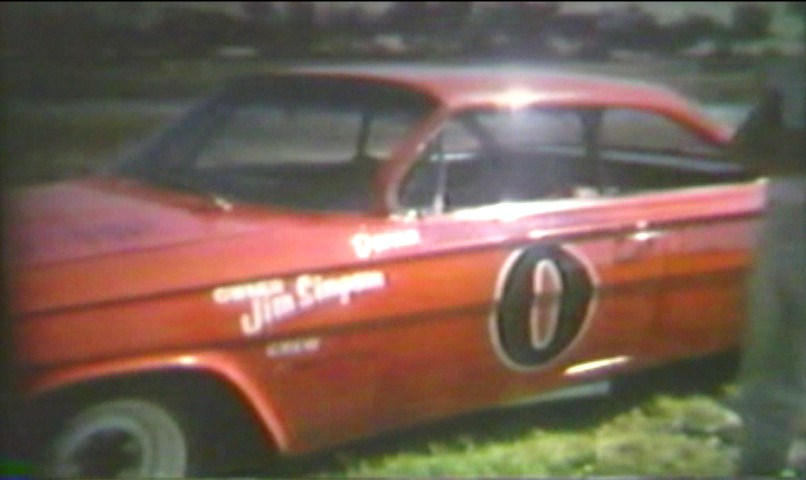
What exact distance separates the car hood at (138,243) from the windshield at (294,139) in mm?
56

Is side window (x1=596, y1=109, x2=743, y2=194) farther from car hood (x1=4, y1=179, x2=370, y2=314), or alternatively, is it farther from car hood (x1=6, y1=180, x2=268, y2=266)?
car hood (x1=6, y1=180, x2=268, y2=266)

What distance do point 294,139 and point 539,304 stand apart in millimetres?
704

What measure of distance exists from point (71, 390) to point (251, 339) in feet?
1.36

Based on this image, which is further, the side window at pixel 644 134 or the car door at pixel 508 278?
the side window at pixel 644 134

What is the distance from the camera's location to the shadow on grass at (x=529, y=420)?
370cm

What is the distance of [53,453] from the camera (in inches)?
138

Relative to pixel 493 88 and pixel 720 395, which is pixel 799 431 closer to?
pixel 720 395

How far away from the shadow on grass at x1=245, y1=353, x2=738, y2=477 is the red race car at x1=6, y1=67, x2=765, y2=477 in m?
0.04

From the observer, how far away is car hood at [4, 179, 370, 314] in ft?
11.2

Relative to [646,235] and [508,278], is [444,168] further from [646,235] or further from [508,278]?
[646,235]

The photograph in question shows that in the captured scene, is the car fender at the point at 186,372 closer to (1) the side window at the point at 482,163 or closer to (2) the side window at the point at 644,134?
(1) the side window at the point at 482,163

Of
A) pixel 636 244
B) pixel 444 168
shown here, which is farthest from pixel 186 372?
pixel 636 244

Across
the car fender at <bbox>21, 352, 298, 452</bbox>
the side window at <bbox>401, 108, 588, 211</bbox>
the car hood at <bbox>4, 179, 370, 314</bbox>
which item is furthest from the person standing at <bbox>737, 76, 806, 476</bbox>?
the car fender at <bbox>21, 352, 298, 452</bbox>

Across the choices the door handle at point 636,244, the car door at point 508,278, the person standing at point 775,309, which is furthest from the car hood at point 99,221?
the person standing at point 775,309
